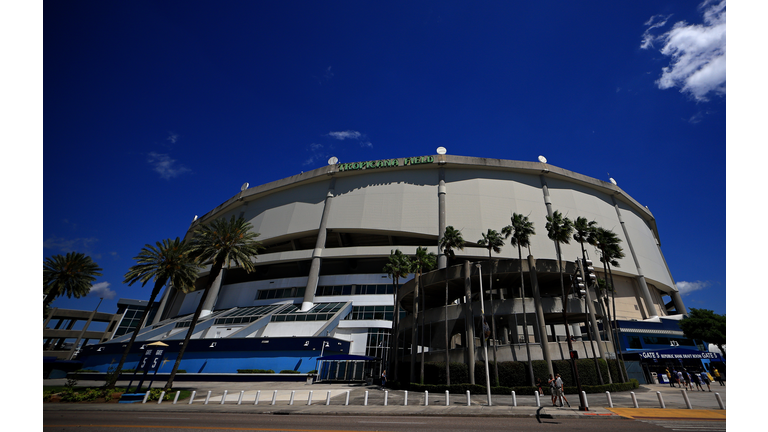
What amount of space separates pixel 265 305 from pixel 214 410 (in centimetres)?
4662

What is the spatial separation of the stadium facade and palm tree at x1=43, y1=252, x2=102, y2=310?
14.3 meters

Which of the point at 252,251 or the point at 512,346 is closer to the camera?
the point at 512,346

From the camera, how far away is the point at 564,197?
70688mm

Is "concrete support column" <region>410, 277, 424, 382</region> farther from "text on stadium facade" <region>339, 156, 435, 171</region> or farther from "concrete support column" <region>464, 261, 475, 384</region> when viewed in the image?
"text on stadium facade" <region>339, 156, 435, 171</region>

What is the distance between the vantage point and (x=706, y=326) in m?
48.3

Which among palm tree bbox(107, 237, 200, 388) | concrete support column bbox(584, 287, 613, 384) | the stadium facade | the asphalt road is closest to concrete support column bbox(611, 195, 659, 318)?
the stadium facade

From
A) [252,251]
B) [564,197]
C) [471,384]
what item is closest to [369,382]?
[471,384]

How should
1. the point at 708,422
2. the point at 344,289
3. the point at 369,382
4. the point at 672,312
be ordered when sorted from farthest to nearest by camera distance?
the point at 672,312 → the point at 344,289 → the point at 369,382 → the point at 708,422

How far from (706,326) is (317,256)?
61.7m

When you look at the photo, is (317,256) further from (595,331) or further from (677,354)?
(677,354)

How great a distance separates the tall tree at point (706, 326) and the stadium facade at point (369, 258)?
31.0 feet

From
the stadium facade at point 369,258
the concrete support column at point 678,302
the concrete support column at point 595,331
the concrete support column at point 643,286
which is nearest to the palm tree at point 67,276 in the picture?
the stadium facade at point 369,258

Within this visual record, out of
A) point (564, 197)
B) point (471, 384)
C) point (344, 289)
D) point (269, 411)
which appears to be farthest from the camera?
point (564, 197)

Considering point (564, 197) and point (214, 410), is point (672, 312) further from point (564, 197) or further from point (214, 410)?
point (214, 410)
